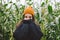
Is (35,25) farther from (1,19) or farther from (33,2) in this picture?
(33,2)

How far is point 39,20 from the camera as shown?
3645 millimetres

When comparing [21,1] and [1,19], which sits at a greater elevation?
[21,1]

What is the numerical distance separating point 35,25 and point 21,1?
5.56 feet

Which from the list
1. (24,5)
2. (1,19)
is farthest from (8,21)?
(24,5)

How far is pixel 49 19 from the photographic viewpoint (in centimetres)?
368

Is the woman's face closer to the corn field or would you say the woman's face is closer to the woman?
the woman

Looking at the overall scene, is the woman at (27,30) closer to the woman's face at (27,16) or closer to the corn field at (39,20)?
the woman's face at (27,16)

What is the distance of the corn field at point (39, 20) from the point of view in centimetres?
359

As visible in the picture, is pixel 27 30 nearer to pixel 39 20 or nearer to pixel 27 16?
pixel 27 16

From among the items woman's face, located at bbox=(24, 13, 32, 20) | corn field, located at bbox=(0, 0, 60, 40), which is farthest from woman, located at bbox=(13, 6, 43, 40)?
corn field, located at bbox=(0, 0, 60, 40)

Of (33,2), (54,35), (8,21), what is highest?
(33,2)

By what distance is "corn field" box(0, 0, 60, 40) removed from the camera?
11.8 feet

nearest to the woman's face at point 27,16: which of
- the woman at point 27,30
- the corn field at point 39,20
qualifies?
the woman at point 27,30

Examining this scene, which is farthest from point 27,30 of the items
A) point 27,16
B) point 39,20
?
point 39,20
